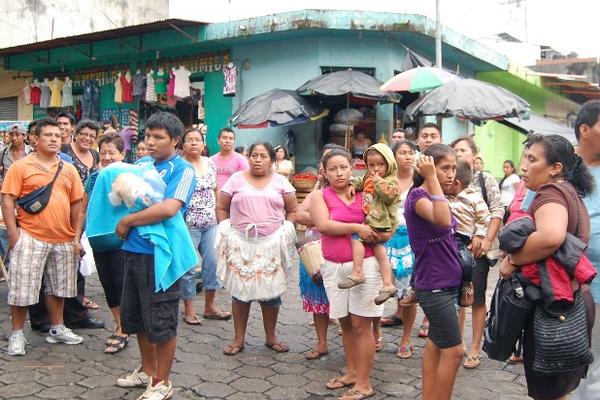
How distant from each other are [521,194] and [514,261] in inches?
46.7

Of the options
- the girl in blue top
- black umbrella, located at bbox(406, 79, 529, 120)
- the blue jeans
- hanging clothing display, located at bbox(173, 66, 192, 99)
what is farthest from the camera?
hanging clothing display, located at bbox(173, 66, 192, 99)

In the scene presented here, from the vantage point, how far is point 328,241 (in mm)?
4309

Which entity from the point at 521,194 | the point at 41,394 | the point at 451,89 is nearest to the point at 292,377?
the point at 41,394

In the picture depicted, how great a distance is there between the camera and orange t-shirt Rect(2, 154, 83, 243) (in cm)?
497

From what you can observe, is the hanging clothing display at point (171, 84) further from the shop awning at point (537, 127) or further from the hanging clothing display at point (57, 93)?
the shop awning at point (537, 127)

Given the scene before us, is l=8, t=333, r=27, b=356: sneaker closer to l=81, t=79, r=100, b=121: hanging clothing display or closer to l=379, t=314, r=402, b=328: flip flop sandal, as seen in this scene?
l=379, t=314, r=402, b=328: flip flop sandal

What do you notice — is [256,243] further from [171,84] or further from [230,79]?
[171,84]

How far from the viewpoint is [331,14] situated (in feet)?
38.3

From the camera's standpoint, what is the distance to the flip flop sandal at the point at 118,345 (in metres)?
4.95

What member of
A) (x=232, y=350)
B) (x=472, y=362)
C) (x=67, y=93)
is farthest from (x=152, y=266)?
(x=67, y=93)

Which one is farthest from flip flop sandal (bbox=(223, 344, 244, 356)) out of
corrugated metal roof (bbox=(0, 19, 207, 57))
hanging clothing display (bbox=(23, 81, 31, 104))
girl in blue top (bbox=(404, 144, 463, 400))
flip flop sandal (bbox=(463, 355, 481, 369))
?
hanging clothing display (bbox=(23, 81, 31, 104))

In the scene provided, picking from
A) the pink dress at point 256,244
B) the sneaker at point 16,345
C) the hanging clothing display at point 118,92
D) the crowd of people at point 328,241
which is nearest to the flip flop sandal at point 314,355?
the crowd of people at point 328,241

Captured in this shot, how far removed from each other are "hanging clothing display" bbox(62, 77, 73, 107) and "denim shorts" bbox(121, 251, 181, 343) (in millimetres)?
13407

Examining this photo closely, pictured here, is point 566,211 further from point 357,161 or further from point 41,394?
point 357,161
